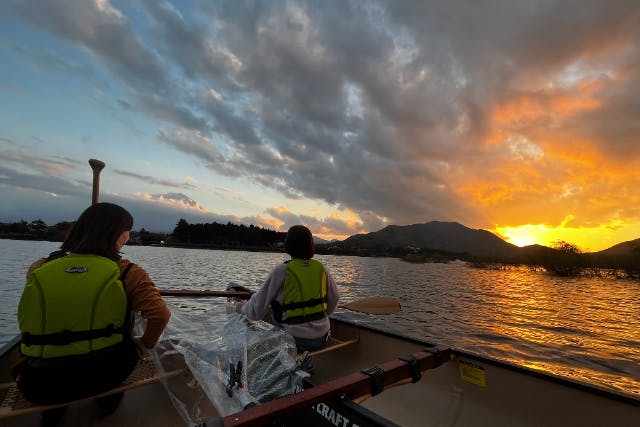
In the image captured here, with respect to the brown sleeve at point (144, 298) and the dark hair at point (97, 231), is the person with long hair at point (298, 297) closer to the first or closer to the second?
the brown sleeve at point (144, 298)

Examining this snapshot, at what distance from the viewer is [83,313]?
2.37 meters

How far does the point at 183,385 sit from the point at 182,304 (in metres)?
12.6

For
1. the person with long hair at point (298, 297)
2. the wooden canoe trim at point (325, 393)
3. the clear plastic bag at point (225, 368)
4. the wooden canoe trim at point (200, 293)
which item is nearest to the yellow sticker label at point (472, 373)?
the wooden canoe trim at point (325, 393)

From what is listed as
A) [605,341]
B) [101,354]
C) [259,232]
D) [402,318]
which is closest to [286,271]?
[101,354]

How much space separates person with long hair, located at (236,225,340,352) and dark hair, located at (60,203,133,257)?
193 centimetres

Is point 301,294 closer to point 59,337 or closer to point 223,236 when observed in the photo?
point 59,337

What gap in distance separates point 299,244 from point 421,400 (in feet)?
8.60

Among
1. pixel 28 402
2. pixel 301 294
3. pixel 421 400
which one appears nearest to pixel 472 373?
pixel 421 400

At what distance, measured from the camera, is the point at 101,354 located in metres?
2.52

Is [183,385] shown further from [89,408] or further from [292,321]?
[292,321]

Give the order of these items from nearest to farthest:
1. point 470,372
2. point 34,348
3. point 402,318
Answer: point 34,348 → point 470,372 → point 402,318

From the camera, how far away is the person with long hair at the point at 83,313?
2.31 meters

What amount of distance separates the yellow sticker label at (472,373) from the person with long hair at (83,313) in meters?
3.57

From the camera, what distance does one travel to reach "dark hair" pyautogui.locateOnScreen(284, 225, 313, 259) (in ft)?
14.3
